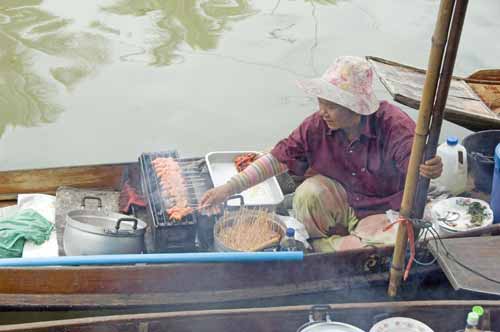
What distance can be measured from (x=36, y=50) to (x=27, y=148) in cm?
201

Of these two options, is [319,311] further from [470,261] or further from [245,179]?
[245,179]

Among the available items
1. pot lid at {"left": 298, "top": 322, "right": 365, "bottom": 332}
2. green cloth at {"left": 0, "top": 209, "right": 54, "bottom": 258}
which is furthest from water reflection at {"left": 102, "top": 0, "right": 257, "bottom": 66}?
pot lid at {"left": 298, "top": 322, "right": 365, "bottom": 332}

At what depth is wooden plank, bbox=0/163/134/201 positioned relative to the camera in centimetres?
438

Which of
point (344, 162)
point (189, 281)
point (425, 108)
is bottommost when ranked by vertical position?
point (189, 281)

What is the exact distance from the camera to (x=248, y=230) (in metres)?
3.82

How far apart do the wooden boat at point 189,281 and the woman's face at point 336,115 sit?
2.28 feet

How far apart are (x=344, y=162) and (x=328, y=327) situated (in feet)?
3.80

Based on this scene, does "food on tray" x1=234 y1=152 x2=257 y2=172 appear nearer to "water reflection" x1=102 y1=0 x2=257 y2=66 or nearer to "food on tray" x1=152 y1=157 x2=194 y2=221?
"food on tray" x1=152 y1=157 x2=194 y2=221

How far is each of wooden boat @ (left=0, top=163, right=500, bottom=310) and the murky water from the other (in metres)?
2.95

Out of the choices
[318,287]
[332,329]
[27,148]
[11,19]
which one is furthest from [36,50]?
[332,329]

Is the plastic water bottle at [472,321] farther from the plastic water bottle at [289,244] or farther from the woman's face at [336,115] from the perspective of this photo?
the woman's face at [336,115]

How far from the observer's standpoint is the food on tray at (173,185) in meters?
3.82

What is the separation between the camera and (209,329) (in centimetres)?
312

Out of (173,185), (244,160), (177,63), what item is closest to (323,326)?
(173,185)
